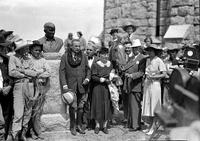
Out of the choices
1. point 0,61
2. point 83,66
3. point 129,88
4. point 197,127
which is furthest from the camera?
point 129,88

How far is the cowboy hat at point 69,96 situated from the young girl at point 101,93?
1.96 ft

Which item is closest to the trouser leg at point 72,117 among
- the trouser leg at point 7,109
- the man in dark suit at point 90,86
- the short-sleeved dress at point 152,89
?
the man in dark suit at point 90,86

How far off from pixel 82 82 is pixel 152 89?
1.37 metres

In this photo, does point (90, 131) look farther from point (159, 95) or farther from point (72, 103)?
point (159, 95)

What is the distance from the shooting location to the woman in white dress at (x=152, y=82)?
632cm

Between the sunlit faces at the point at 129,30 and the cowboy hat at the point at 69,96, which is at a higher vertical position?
the sunlit faces at the point at 129,30

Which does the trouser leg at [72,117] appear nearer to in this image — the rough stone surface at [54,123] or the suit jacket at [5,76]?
the rough stone surface at [54,123]

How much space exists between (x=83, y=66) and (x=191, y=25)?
6.44m

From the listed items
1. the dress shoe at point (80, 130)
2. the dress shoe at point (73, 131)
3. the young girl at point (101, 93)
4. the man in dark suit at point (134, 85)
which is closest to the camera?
the dress shoe at point (73, 131)

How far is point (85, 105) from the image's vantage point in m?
6.64

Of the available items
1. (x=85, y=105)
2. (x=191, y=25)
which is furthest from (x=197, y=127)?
(x=191, y=25)

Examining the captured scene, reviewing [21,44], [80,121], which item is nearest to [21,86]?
[21,44]

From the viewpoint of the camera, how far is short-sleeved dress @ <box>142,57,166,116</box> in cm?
632

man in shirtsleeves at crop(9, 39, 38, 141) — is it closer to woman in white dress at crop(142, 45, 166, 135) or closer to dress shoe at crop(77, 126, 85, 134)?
dress shoe at crop(77, 126, 85, 134)
